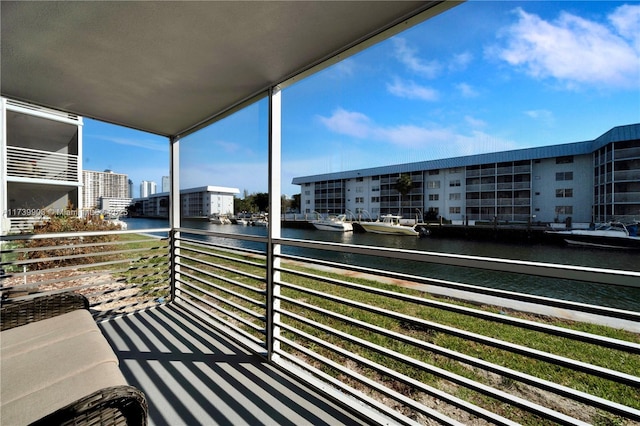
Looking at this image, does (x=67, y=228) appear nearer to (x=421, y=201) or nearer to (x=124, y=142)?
(x=124, y=142)

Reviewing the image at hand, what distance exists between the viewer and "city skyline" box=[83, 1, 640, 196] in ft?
9.92

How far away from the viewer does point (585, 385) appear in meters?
1.97

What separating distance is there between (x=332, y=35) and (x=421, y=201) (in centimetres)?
773

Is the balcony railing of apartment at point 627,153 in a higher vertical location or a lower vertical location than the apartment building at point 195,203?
higher

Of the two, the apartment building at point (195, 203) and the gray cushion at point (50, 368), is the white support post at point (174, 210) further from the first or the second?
the gray cushion at point (50, 368)

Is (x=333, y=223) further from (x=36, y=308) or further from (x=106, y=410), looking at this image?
(x=106, y=410)

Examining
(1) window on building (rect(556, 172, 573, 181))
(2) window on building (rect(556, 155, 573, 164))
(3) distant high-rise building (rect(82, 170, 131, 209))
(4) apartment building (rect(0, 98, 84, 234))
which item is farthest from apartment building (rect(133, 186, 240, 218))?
(2) window on building (rect(556, 155, 573, 164))

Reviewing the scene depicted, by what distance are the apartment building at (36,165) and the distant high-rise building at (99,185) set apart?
118mm

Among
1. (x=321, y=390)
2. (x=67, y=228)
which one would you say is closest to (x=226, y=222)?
(x=67, y=228)

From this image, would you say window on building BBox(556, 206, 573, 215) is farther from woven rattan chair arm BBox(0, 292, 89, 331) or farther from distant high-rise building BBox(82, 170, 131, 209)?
distant high-rise building BBox(82, 170, 131, 209)

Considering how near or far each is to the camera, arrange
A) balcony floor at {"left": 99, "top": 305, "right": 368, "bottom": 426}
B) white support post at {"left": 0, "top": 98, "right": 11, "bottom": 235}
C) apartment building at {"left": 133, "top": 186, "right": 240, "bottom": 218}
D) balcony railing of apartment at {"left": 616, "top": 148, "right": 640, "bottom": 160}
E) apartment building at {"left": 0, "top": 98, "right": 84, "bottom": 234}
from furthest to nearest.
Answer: apartment building at {"left": 0, "top": 98, "right": 84, "bottom": 234}, white support post at {"left": 0, "top": 98, "right": 11, "bottom": 235}, balcony railing of apartment at {"left": 616, "top": 148, "right": 640, "bottom": 160}, apartment building at {"left": 133, "top": 186, "right": 240, "bottom": 218}, balcony floor at {"left": 99, "top": 305, "right": 368, "bottom": 426}

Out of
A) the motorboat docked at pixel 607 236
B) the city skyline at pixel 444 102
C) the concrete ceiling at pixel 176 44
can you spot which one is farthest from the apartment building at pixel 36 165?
the motorboat docked at pixel 607 236

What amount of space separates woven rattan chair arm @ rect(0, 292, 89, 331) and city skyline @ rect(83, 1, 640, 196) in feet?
4.56

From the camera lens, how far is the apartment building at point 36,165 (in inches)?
154
